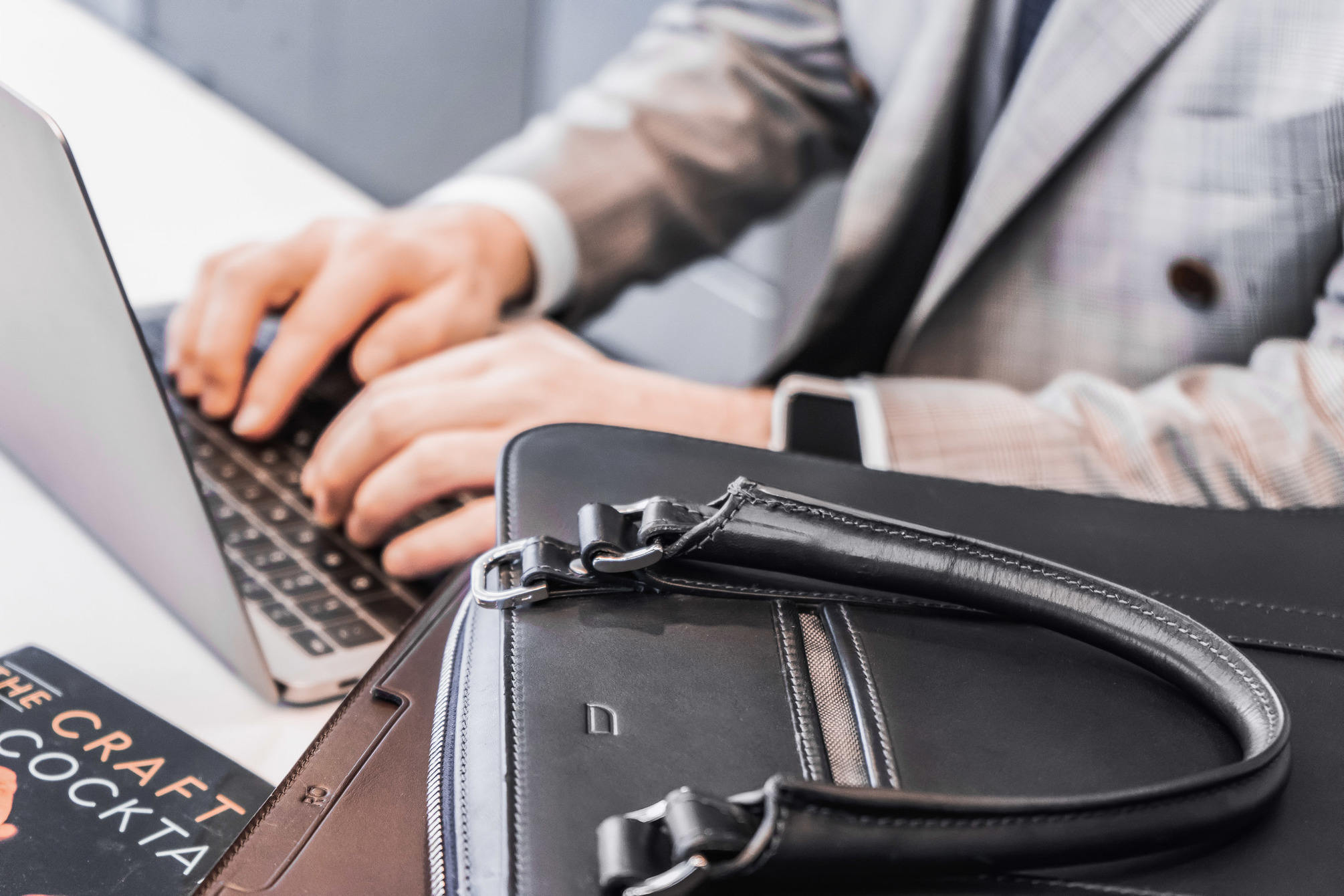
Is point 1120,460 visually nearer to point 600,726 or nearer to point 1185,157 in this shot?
point 1185,157

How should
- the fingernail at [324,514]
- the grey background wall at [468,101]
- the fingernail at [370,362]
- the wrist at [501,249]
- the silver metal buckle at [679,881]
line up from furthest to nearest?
the grey background wall at [468,101] < the wrist at [501,249] < the fingernail at [370,362] < the fingernail at [324,514] < the silver metal buckle at [679,881]

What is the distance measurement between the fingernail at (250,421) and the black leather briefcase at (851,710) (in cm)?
25

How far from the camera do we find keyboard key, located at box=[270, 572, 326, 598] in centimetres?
43

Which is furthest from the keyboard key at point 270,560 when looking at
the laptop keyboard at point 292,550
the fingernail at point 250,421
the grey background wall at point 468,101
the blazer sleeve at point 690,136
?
the grey background wall at point 468,101

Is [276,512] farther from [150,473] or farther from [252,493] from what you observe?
[150,473]

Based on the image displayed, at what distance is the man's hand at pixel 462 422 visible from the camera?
0.45 meters

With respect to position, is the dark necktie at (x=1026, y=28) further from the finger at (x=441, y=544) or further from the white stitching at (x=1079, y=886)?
the white stitching at (x=1079, y=886)

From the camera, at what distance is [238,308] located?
0.57 m

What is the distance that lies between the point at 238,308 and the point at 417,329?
98 mm

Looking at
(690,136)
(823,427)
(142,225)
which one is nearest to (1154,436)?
(823,427)

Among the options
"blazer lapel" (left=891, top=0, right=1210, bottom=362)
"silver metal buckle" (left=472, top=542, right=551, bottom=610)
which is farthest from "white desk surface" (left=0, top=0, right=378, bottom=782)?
"blazer lapel" (left=891, top=0, right=1210, bottom=362)

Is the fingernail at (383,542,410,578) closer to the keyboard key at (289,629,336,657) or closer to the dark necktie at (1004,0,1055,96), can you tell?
the keyboard key at (289,629,336,657)

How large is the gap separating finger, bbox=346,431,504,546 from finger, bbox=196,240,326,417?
0.13 meters

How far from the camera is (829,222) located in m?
1.31
